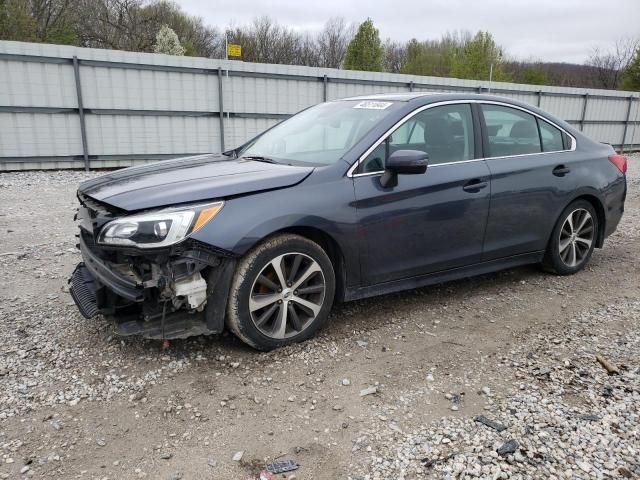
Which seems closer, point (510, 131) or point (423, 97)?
point (423, 97)

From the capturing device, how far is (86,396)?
283cm

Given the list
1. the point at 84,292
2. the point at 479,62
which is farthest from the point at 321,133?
the point at 479,62

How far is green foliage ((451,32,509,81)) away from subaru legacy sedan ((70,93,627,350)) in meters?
35.6

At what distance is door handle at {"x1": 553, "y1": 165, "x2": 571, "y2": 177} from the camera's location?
180 inches

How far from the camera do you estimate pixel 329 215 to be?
3330mm

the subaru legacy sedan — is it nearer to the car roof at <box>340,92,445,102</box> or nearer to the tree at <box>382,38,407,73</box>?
the car roof at <box>340,92,445,102</box>

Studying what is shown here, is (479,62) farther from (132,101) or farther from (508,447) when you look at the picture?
(508,447)

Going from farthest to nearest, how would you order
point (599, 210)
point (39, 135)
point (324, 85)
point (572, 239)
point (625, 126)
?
1. point (625, 126)
2. point (324, 85)
3. point (39, 135)
4. point (599, 210)
5. point (572, 239)

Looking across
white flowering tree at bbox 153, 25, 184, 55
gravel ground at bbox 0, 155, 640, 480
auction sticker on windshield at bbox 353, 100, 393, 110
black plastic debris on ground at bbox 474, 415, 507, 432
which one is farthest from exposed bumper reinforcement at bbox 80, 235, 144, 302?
white flowering tree at bbox 153, 25, 184, 55

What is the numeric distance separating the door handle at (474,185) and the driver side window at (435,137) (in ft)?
0.66

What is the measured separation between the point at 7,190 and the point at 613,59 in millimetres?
62478

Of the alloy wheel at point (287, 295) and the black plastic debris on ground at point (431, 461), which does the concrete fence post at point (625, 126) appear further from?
the black plastic debris on ground at point (431, 461)

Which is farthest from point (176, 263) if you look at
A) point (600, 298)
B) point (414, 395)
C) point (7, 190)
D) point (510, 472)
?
point (7, 190)

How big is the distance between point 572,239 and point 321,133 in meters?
2.63
